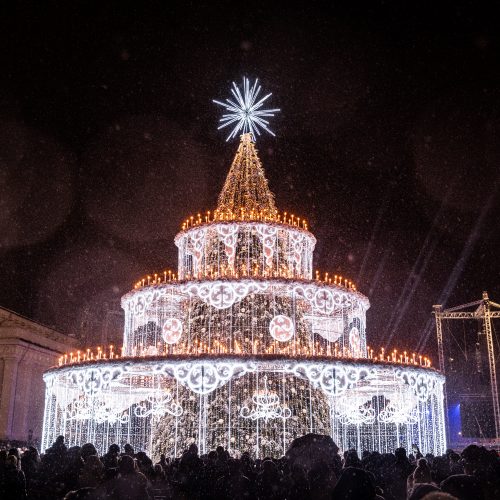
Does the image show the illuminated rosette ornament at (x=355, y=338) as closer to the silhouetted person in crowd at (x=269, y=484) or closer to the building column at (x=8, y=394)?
the silhouetted person in crowd at (x=269, y=484)

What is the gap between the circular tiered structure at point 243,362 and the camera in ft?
65.9

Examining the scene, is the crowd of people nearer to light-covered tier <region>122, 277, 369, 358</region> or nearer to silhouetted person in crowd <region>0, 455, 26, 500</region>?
silhouetted person in crowd <region>0, 455, 26, 500</region>

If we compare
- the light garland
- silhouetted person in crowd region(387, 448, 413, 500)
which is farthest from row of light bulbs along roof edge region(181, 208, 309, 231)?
silhouetted person in crowd region(387, 448, 413, 500)

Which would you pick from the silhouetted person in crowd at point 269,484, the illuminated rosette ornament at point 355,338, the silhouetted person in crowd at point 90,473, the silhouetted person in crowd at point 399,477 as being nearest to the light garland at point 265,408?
the illuminated rosette ornament at point 355,338

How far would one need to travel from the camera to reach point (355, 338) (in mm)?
25578

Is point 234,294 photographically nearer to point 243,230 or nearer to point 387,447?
point 243,230

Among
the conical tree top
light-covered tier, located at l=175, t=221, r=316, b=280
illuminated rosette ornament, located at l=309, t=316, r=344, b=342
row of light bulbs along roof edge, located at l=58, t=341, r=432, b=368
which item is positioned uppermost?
the conical tree top

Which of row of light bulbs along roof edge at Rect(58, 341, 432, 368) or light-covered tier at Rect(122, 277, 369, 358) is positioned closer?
row of light bulbs along roof edge at Rect(58, 341, 432, 368)

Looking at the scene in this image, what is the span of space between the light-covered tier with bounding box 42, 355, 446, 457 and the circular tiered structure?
0.04m

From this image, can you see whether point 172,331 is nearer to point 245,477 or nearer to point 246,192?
point 246,192

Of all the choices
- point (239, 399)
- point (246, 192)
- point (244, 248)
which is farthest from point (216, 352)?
point (246, 192)

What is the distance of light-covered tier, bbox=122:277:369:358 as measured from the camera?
22609mm

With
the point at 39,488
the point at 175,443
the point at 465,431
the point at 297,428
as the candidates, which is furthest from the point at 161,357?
the point at 465,431

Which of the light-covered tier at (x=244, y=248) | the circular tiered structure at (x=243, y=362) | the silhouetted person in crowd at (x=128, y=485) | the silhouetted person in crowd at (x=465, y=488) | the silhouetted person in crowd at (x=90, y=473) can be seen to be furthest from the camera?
the light-covered tier at (x=244, y=248)
